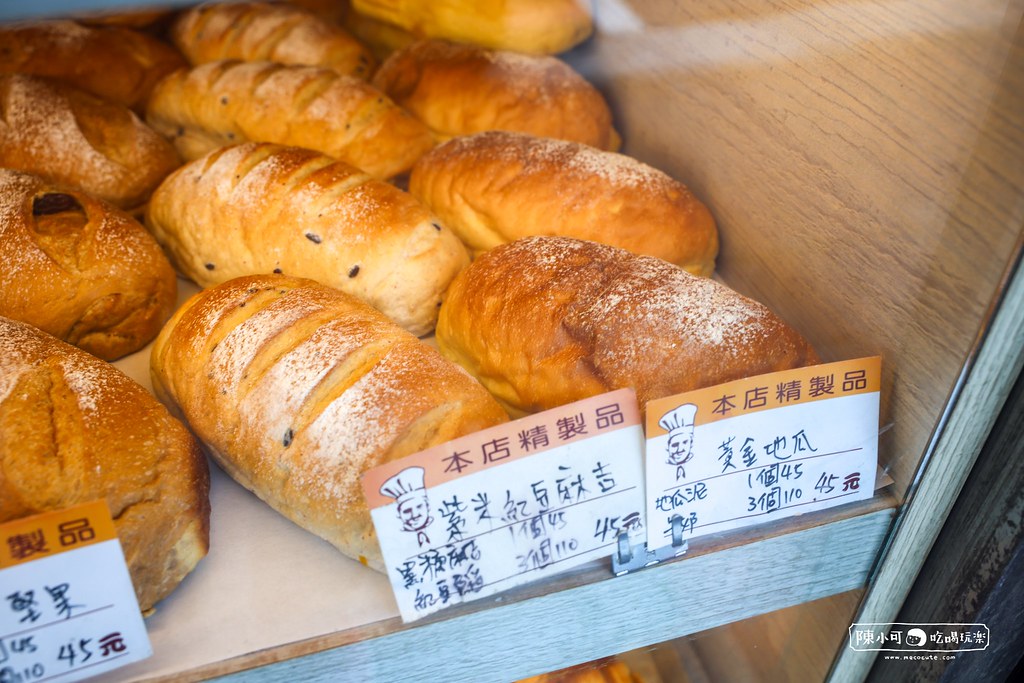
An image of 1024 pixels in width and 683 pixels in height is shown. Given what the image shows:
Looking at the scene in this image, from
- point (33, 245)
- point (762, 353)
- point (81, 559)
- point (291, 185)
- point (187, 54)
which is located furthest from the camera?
point (187, 54)

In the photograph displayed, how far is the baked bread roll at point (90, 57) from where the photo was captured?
157 centimetres

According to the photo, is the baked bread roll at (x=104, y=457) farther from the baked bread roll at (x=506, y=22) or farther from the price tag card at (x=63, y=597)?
the baked bread roll at (x=506, y=22)

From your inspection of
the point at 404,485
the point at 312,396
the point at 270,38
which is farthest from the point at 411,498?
the point at 270,38

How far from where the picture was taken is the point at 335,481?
34.5 inches

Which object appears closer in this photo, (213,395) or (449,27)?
(213,395)

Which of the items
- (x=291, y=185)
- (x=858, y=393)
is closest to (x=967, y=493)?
(x=858, y=393)

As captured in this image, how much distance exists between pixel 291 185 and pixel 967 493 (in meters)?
1.05

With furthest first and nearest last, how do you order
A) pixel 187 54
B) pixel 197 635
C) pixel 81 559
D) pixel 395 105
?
pixel 187 54 < pixel 395 105 < pixel 197 635 < pixel 81 559

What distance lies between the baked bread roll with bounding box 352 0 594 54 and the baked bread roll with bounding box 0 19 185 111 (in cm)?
55

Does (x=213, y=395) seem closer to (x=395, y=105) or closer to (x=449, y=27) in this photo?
(x=395, y=105)

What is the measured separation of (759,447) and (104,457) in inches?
27.4

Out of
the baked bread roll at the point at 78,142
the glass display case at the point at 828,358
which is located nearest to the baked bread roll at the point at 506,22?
the glass display case at the point at 828,358

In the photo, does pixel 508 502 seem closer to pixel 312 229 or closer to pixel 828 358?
pixel 828 358

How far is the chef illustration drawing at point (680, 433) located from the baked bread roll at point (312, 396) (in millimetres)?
238
